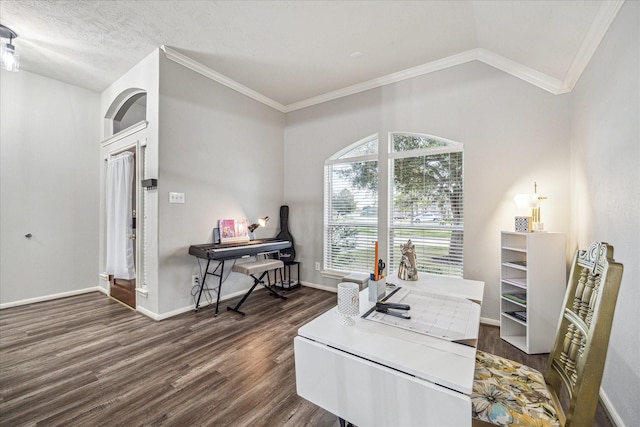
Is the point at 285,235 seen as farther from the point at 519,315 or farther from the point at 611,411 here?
the point at 611,411

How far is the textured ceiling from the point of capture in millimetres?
2252

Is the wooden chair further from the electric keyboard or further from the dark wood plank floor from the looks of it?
the electric keyboard

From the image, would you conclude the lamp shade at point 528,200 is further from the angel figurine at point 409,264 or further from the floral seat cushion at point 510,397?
the floral seat cushion at point 510,397

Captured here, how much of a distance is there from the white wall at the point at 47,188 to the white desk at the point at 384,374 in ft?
14.4

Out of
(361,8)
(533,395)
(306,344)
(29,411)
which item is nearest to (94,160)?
(29,411)

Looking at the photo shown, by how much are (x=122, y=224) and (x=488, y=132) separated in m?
4.53

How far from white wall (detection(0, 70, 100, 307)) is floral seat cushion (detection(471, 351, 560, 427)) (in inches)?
198

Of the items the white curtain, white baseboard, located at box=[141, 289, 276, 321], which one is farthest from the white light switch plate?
white baseboard, located at box=[141, 289, 276, 321]

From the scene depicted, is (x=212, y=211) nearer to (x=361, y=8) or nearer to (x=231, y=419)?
(x=231, y=419)

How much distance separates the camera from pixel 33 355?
231 cm

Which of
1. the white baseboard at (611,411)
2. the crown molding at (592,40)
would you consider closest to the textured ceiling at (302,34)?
the crown molding at (592,40)

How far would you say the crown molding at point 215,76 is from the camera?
10.1 feet

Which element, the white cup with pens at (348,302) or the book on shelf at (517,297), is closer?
the white cup with pens at (348,302)

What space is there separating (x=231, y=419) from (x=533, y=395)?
1.57 metres
